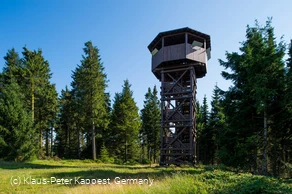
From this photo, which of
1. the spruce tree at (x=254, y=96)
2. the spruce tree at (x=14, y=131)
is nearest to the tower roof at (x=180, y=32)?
the spruce tree at (x=254, y=96)

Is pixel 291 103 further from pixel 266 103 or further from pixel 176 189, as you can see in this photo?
pixel 176 189

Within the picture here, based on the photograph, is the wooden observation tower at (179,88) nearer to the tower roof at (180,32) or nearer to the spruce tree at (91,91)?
the tower roof at (180,32)

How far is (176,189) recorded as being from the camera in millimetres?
5906

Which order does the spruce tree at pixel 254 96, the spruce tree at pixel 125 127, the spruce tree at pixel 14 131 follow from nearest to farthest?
1. the spruce tree at pixel 254 96
2. the spruce tree at pixel 14 131
3. the spruce tree at pixel 125 127

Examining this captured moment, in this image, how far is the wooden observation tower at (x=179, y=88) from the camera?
1731 centimetres

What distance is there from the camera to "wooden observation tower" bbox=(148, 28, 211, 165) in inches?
682

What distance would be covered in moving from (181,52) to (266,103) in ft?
26.3

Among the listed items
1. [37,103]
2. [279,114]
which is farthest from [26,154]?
[279,114]

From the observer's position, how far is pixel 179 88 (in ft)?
61.0

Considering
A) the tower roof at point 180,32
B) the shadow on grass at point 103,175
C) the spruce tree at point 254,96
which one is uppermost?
the tower roof at point 180,32

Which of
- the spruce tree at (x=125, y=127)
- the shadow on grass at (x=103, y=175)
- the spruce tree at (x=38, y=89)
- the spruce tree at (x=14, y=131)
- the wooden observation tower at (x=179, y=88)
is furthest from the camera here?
the spruce tree at (x=125, y=127)

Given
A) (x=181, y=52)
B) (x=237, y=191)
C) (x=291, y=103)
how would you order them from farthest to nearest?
1. (x=181, y=52)
2. (x=291, y=103)
3. (x=237, y=191)

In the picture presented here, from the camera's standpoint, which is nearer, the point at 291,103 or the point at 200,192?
the point at 200,192

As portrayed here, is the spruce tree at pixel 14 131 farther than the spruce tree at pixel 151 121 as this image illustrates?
No
